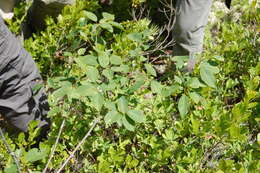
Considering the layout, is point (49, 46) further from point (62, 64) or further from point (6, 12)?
point (6, 12)

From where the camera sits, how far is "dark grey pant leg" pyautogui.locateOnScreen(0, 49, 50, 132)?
204 cm

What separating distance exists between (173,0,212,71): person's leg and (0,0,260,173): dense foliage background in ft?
0.88

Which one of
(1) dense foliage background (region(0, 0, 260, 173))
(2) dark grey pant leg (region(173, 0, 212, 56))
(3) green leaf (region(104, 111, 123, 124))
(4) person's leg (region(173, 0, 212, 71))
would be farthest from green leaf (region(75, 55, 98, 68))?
(2) dark grey pant leg (region(173, 0, 212, 56))

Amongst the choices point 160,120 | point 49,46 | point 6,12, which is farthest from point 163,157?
point 6,12

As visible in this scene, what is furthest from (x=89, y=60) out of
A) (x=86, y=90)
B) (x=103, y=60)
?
(x=86, y=90)

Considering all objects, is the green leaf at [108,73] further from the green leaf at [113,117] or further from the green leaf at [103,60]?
the green leaf at [113,117]

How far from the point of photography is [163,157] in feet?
5.94

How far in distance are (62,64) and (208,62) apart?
157 centimetres

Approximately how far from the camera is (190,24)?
274cm

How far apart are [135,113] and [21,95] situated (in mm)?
869

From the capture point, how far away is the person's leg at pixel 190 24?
270 cm

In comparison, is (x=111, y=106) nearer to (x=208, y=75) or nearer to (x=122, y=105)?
(x=122, y=105)

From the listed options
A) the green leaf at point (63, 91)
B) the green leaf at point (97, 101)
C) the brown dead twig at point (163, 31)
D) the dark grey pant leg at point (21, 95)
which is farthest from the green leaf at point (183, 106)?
the dark grey pant leg at point (21, 95)

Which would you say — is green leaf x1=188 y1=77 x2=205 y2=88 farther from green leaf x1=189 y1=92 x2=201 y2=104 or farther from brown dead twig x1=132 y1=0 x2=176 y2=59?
brown dead twig x1=132 y1=0 x2=176 y2=59
